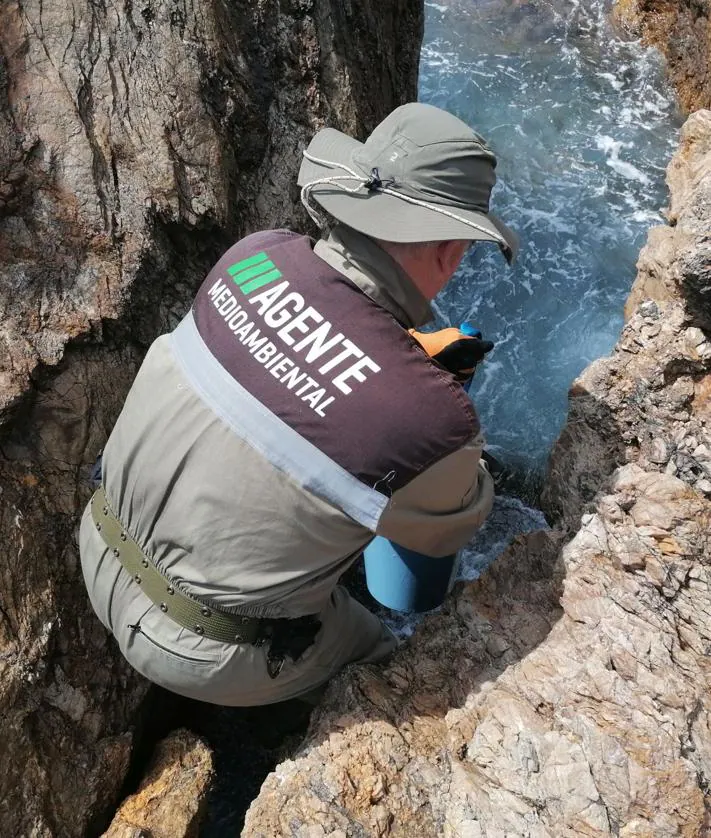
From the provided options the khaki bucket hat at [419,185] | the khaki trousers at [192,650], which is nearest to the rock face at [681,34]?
the khaki bucket hat at [419,185]

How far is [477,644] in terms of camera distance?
2.26 meters

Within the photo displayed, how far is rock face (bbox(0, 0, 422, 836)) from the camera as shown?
218cm

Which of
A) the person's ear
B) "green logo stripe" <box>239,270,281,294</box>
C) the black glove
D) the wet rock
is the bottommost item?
the wet rock

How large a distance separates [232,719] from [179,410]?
1547mm

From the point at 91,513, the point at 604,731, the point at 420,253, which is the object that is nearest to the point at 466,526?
the point at 604,731

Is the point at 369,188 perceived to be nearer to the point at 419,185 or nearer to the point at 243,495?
the point at 419,185

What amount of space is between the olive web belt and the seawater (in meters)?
1.30

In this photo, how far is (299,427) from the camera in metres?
1.68

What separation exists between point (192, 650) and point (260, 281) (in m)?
1.08

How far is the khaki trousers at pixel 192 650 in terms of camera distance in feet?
6.56

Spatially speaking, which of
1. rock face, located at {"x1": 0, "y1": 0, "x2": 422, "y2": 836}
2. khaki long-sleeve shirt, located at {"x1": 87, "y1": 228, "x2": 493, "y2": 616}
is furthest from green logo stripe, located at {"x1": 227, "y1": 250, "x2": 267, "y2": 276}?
rock face, located at {"x1": 0, "y1": 0, "x2": 422, "y2": 836}

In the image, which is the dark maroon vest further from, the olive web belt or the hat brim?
the olive web belt

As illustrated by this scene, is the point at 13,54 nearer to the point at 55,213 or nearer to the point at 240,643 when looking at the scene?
the point at 55,213

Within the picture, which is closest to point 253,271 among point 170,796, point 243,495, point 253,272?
point 253,272
